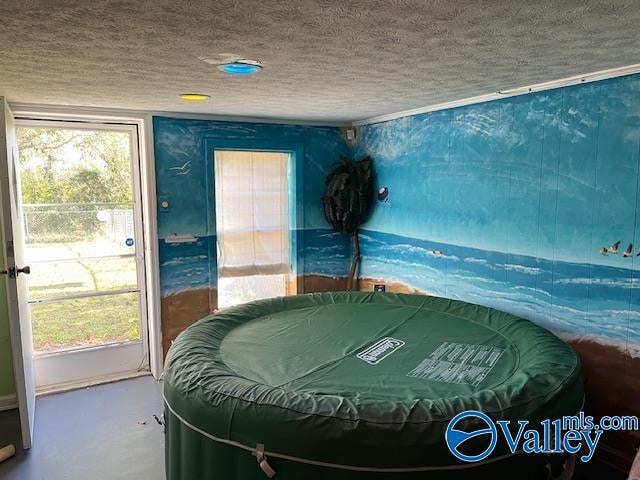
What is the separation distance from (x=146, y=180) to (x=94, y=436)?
5.99ft

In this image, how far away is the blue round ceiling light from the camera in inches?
79.6

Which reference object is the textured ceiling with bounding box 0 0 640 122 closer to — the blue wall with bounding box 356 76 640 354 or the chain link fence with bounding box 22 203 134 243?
the blue wall with bounding box 356 76 640 354

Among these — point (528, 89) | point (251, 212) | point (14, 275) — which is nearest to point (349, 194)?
point (251, 212)

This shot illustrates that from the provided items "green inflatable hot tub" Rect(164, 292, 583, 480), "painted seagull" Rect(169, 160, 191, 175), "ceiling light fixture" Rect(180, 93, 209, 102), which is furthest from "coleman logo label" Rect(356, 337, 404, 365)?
"painted seagull" Rect(169, 160, 191, 175)

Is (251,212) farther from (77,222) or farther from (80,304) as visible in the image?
(80,304)

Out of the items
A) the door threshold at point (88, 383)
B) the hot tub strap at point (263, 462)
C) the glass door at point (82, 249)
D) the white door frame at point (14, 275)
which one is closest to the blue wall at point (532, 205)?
the hot tub strap at point (263, 462)

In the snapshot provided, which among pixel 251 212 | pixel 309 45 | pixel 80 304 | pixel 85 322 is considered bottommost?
pixel 85 322

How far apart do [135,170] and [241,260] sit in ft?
3.70

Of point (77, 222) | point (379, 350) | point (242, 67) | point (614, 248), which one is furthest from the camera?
point (77, 222)

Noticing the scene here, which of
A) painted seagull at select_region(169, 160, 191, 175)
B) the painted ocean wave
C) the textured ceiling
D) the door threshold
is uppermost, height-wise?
the textured ceiling

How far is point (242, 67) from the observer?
210 cm

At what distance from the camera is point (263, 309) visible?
10.6 ft

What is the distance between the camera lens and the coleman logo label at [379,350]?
2.42m

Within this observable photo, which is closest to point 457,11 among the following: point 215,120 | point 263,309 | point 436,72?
point 436,72
